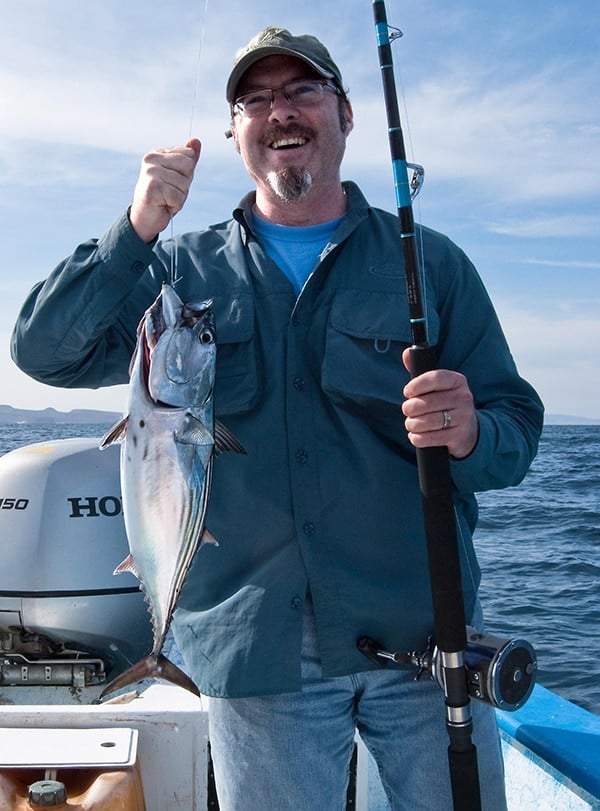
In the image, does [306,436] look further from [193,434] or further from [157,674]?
[157,674]

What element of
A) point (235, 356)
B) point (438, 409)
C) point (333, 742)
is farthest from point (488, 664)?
point (235, 356)

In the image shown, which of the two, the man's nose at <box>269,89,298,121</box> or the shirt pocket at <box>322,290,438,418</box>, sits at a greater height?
the man's nose at <box>269,89,298,121</box>

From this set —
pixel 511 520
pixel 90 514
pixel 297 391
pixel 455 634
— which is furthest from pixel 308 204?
pixel 511 520

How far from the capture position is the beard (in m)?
2.79

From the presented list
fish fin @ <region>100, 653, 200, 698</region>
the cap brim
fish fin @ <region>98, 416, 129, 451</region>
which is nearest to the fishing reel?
fish fin @ <region>100, 653, 200, 698</region>

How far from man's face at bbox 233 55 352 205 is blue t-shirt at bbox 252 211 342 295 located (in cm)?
12

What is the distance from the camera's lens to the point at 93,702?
159 inches

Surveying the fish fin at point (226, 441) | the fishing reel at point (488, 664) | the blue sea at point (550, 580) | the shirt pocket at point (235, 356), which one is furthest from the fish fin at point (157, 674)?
the blue sea at point (550, 580)

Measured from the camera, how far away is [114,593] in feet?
14.9

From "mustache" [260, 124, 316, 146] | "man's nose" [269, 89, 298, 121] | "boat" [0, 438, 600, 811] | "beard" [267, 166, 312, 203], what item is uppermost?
"man's nose" [269, 89, 298, 121]

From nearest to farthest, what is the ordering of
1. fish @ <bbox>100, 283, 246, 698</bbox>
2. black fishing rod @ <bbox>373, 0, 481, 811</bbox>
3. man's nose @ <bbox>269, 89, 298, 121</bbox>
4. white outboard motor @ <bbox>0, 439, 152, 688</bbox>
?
fish @ <bbox>100, 283, 246, 698</bbox>
black fishing rod @ <bbox>373, 0, 481, 811</bbox>
man's nose @ <bbox>269, 89, 298, 121</bbox>
white outboard motor @ <bbox>0, 439, 152, 688</bbox>

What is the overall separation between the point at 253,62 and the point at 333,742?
215 cm

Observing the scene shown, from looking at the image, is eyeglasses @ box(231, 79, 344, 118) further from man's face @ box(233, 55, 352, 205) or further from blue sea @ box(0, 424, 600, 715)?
blue sea @ box(0, 424, 600, 715)

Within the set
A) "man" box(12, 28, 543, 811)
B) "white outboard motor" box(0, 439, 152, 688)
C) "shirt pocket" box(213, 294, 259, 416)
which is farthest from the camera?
"white outboard motor" box(0, 439, 152, 688)
